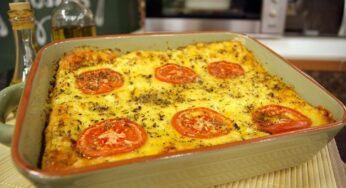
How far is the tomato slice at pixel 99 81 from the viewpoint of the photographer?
3.70 feet

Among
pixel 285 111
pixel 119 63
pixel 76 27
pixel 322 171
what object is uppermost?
pixel 76 27

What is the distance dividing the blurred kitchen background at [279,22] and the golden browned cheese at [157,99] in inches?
43.7

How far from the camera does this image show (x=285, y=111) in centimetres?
106

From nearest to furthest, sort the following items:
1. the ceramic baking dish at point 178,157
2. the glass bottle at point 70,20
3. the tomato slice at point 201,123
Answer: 1. the ceramic baking dish at point 178,157
2. the tomato slice at point 201,123
3. the glass bottle at point 70,20

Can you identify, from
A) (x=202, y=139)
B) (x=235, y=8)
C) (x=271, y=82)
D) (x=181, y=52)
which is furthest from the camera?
(x=235, y=8)

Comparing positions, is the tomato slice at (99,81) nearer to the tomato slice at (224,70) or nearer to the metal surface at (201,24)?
the tomato slice at (224,70)

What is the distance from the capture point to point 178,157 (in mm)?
693

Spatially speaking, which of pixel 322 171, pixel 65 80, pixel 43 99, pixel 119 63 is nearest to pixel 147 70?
pixel 119 63

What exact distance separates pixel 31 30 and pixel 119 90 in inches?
16.5

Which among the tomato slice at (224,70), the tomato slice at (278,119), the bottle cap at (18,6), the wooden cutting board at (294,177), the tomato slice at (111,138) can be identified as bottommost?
the wooden cutting board at (294,177)

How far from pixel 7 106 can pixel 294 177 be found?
809 millimetres

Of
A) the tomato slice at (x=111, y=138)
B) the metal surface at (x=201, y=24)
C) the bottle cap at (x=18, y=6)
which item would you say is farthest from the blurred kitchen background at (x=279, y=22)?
the tomato slice at (x=111, y=138)

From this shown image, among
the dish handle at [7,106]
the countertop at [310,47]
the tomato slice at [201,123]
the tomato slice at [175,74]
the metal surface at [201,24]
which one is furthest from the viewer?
the metal surface at [201,24]

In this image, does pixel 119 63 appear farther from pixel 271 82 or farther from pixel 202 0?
pixel 202 0
